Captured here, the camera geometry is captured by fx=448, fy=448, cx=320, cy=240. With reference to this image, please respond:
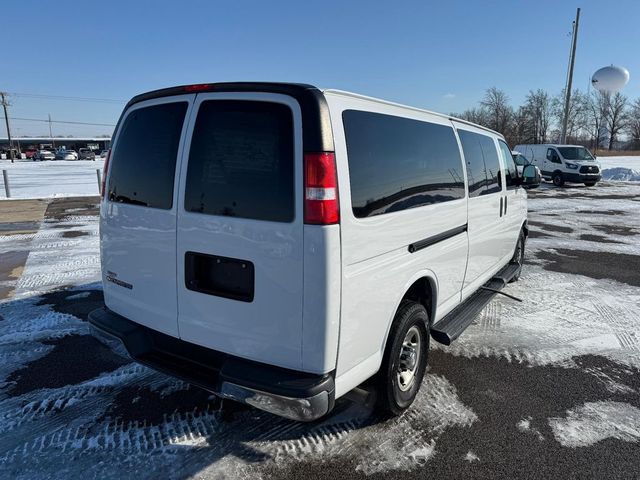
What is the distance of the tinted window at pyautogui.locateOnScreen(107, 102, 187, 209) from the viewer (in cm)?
278

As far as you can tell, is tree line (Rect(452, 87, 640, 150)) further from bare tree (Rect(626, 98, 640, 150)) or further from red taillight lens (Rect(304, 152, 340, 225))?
red taillight lens (Rect(304, 152, 340, 225))

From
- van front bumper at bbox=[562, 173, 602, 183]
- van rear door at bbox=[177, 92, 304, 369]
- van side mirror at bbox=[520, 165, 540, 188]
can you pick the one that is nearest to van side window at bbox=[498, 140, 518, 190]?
van side mirror at bbox=[520, 165, 540, 188]

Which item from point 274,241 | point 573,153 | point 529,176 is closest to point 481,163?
point 529,176

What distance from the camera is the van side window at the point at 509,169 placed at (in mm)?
5512

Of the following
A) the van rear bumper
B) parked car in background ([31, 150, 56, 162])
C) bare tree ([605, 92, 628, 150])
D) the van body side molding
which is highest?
bare tree ([605, 92, 628, 150])

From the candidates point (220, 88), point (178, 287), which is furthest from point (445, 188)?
point (178, 287)

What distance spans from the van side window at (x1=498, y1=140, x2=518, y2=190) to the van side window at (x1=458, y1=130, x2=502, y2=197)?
380 mm

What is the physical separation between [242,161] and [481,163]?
2.95 meters

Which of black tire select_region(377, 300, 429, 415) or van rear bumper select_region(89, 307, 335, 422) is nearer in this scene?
van rear bumper select_region(89, 307, 335, 422)

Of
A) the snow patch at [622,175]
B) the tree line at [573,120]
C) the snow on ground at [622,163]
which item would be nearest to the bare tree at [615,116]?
the tree line at [573,120]

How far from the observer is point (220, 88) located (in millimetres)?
2570

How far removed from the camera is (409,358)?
130 inches

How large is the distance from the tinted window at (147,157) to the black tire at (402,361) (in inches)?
66.0

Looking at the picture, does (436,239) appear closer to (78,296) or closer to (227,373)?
(227,373)
